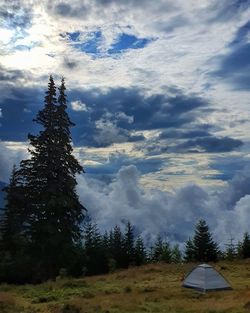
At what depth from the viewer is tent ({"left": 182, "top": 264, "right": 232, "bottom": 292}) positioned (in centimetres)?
2991

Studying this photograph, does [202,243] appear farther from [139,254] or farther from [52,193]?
[52,193]

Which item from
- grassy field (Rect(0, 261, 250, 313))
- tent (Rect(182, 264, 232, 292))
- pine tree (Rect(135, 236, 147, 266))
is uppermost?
pine tree (Rect(135, 236, 147, 266))

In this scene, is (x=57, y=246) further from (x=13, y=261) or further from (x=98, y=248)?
(x=98, y=248)

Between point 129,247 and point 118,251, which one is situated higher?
point 129,247

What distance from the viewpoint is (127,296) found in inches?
1032

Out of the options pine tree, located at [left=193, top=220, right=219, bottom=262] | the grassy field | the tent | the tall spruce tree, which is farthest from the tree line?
pine tree, located at [left=193, top=220, right=219, bottom=262]

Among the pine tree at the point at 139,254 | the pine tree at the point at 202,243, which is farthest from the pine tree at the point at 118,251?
the pine tree at the point at 202,243

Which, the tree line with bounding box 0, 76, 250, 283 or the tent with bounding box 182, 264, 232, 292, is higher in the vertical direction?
the tree line with bounding box 0, 76, 250, 283

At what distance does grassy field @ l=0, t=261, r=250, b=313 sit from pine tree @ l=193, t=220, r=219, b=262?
39.5m

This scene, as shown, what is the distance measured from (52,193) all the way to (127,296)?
15.8 m

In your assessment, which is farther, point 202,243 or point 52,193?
point 202,243

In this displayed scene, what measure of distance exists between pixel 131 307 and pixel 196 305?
11.3ft

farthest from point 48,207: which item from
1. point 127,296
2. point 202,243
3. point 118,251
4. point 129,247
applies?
point 202,243

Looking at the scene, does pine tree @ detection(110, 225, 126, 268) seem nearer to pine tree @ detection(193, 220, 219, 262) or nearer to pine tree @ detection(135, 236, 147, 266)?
pine tree @ detection(135, 236, 147, 266)
